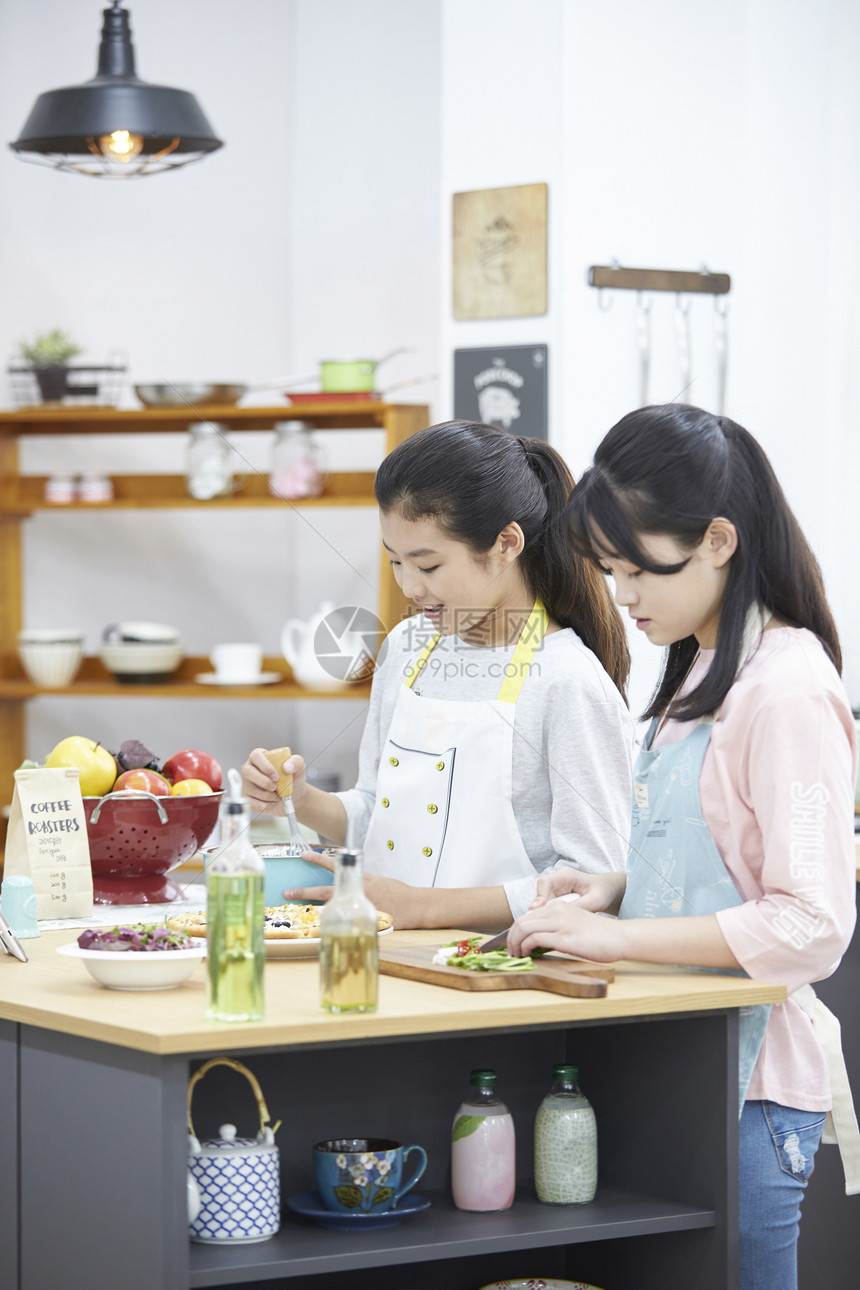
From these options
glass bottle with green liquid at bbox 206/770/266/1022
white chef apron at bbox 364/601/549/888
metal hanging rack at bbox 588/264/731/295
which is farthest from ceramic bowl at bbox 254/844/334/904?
metal hanging rack at bbox 588/264/731/295

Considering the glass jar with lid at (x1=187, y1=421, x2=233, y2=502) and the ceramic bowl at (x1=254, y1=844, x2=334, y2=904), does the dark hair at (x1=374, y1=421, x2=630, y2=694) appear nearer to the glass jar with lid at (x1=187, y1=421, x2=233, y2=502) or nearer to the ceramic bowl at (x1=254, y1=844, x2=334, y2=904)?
the ceramic bowl at (x1=254, y1=844, x2=334, y2=904)

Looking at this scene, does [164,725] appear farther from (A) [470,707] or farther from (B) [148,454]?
(A) [470,707]

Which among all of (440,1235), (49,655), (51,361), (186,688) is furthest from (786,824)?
(51,361)

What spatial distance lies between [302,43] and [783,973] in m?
3.21

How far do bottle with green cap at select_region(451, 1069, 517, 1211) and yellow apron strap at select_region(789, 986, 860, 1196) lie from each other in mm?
296

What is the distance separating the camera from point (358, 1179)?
1.26 metres

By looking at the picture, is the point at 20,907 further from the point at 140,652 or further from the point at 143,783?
the point at 140,652

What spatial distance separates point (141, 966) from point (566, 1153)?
410 mm

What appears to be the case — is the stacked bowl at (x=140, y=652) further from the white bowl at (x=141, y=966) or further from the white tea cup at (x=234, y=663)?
the white bowl at (x=141, y=966)

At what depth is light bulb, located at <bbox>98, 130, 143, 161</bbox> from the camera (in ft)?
8.95

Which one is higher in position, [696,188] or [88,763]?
[696,188]

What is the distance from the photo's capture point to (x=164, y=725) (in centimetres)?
389

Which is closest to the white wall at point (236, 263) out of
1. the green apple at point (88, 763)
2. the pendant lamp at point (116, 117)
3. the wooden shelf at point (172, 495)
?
the wooden shelf at point (172, 495)

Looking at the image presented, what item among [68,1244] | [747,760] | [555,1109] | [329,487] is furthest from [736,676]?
[329,487]
